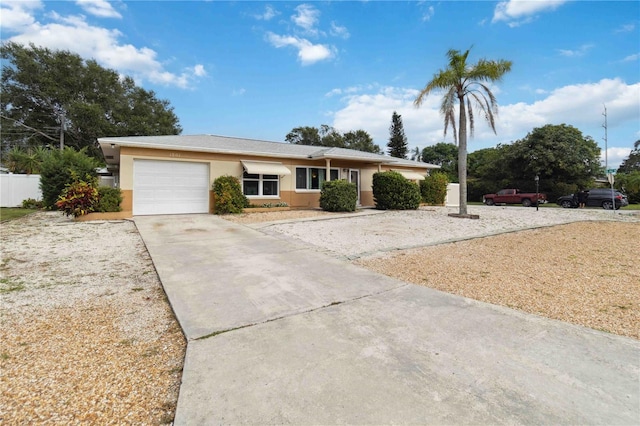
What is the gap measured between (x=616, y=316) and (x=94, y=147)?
119 feet

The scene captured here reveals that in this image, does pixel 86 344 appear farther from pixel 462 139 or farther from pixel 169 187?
pixel 462 139

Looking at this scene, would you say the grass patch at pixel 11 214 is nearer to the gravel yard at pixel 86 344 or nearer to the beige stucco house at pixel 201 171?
the beige stucco house at pixel 201 171

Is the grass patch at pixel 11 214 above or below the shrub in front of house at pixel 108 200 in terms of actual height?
below

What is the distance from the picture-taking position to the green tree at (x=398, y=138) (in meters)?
45.1

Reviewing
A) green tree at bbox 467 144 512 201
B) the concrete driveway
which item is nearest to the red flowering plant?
the concrete driveway

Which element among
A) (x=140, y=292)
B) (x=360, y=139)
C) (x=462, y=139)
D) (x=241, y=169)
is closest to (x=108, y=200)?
(x=241, y=169)

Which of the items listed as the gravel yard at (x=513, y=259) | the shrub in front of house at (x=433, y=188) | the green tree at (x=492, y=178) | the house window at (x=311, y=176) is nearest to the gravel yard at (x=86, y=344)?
the gravel yard at (x=513, y=259)

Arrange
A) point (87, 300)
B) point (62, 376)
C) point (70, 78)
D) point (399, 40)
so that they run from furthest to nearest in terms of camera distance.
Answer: point (70, 78), point (399, 40), point (87, 300), point (62, 376)

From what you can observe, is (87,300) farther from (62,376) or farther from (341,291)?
(341,291)

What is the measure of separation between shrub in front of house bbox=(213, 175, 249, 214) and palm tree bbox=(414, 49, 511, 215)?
9.22 meters

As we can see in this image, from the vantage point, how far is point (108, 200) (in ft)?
40.0

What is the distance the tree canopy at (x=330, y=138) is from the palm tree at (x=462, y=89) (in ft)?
104

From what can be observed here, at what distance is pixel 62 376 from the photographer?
231cm

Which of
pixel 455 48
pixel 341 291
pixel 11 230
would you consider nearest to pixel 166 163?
pixel 11 230
